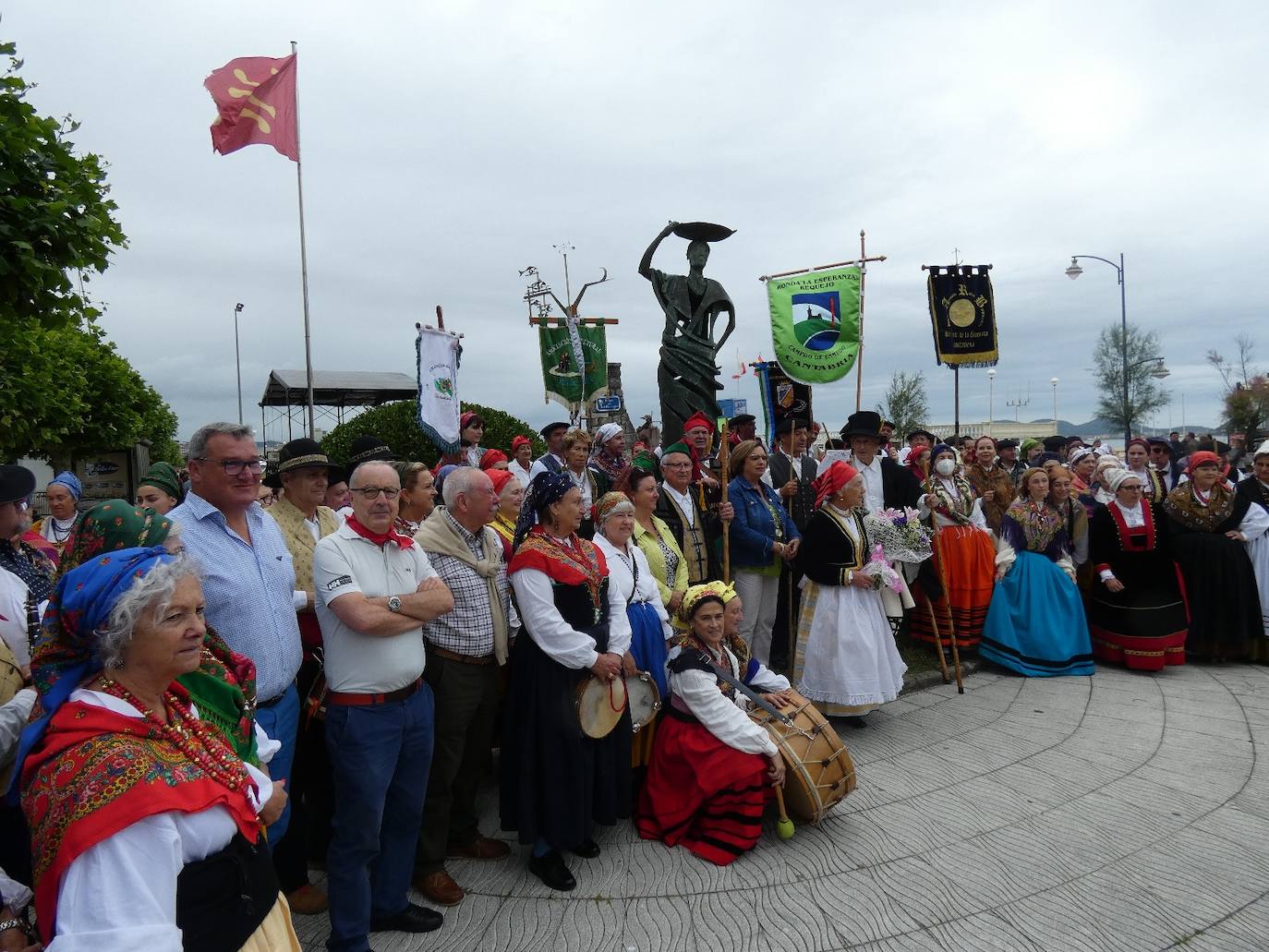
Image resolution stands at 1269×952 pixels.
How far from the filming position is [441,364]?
24.8 ft

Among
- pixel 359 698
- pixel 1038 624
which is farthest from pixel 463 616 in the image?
pixel 1038 624

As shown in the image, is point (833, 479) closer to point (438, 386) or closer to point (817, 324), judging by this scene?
point (817, 324)

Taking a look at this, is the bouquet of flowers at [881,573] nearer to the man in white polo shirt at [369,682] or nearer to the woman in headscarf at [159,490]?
the man in white polo shirt at [369,682]

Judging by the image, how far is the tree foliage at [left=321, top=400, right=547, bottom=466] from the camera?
13047mm

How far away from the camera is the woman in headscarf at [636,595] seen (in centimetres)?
411

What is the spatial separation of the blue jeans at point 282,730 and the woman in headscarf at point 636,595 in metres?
1.61

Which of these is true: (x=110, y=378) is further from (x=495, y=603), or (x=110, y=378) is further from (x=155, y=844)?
(x=155, y=844)

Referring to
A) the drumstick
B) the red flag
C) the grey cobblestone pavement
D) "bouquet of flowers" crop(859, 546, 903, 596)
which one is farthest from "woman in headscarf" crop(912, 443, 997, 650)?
the red flag

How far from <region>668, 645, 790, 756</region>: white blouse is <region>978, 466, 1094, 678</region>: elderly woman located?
3.78m

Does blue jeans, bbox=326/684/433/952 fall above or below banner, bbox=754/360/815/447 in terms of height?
below

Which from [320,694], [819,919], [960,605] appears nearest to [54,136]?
[320,694]

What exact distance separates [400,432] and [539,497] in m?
10.1

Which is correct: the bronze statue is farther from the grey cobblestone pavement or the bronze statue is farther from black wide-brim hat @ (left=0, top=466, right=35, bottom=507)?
black wide-brim hat @ (left=0, top=466, right=35, bottom=507)

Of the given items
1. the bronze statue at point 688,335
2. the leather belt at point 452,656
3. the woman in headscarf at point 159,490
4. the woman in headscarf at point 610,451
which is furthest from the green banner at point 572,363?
the leather belt at point 452,656
